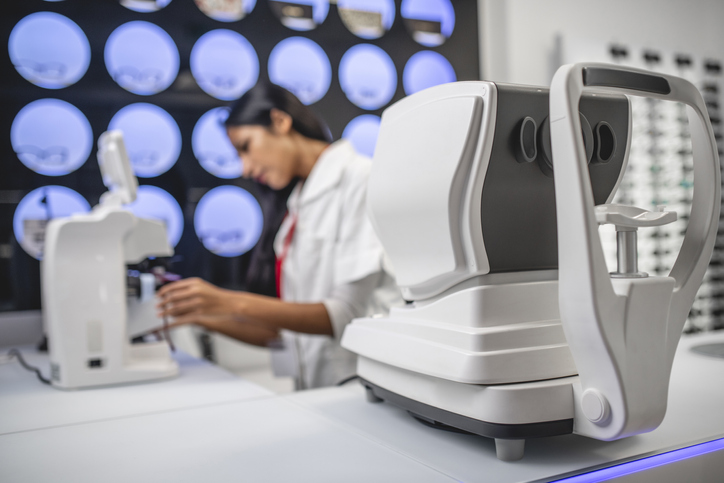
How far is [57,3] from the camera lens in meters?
1.91

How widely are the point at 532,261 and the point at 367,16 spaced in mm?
1999

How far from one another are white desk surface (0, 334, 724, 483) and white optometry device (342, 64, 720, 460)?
1.4 inches

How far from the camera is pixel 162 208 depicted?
2.05m

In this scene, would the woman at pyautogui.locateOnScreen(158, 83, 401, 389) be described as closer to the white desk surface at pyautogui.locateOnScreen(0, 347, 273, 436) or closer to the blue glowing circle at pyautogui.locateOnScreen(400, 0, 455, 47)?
the white desk surface at pyautogui.locateOnScreen(0, 347, 273, 436)

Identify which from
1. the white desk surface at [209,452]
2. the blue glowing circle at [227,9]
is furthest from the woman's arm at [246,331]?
the blue glowing circle at [227,9]

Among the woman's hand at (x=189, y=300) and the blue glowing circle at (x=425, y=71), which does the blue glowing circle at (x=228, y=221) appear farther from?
the blue glowing circle at (x=425, y=71)

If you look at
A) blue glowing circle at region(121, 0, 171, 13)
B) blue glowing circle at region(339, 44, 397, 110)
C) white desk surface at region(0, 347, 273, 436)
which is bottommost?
white desk surface at region(0, 347, 273, 436)

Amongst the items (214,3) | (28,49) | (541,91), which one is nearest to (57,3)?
(28,49)

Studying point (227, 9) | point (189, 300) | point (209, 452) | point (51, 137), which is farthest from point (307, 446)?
point (227, 9)

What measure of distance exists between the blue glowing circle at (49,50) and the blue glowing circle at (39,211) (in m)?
0.36

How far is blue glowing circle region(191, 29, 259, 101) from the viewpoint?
2.11 m

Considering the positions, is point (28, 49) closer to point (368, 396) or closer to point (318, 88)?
point (318, 88)

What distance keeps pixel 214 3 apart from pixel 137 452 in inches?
74.3

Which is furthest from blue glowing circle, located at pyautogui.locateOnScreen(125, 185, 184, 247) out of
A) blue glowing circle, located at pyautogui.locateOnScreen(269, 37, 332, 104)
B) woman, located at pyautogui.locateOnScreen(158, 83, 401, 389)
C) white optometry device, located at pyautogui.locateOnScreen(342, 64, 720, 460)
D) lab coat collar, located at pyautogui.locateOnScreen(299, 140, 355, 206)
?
white optometry device, located at pyautogui.locateOnScreen(342, 64, 720, 460)
